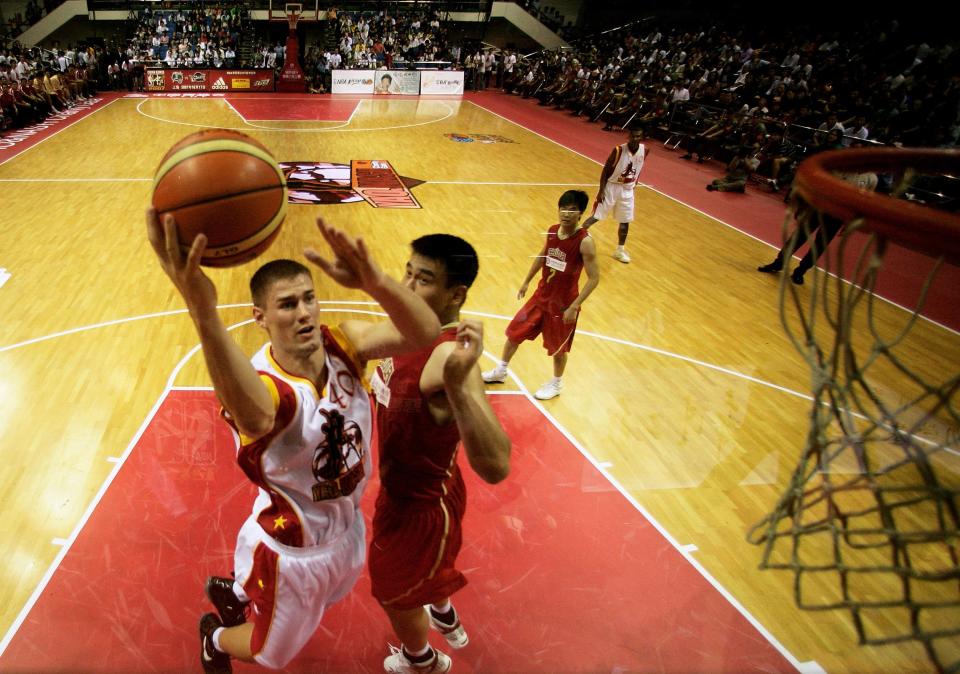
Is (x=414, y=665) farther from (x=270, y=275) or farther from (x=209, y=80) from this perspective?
(x=209, y=80)

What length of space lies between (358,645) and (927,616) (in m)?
2.83

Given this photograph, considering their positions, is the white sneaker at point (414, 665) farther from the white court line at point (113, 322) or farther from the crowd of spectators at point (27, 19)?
the crowd of spectators at point (27, 19)

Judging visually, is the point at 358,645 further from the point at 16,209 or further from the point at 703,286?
the point at 16,209

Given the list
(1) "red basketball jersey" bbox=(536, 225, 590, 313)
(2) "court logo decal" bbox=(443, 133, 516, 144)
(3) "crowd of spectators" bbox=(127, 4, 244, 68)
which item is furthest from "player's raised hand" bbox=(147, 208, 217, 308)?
(3) "crowd of spectators" bbox=(127, 4, 244, 68)

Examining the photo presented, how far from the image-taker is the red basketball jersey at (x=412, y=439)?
1.96 m

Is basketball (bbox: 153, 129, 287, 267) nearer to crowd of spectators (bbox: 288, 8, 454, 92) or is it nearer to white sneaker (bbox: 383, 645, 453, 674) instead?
white sneaker (bbox: 383, 645, 453, 674)

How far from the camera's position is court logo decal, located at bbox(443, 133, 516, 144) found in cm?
1334

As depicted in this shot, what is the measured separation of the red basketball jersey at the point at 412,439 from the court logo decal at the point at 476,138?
39.0ft

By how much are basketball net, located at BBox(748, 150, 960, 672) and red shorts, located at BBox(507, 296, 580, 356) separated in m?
1.39

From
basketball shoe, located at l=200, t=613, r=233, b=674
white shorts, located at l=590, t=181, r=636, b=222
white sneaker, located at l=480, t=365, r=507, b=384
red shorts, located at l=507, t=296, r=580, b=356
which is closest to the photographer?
basketball shoe, located at l=200, t=613, r=233, b=674

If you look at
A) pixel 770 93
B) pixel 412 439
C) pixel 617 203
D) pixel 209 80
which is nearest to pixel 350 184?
pixel 617 203

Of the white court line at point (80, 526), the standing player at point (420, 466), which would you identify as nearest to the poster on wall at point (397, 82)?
the white court line at point (80, 526)

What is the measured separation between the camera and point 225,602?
223 cm

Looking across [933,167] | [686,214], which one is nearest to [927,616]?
[933,167]
